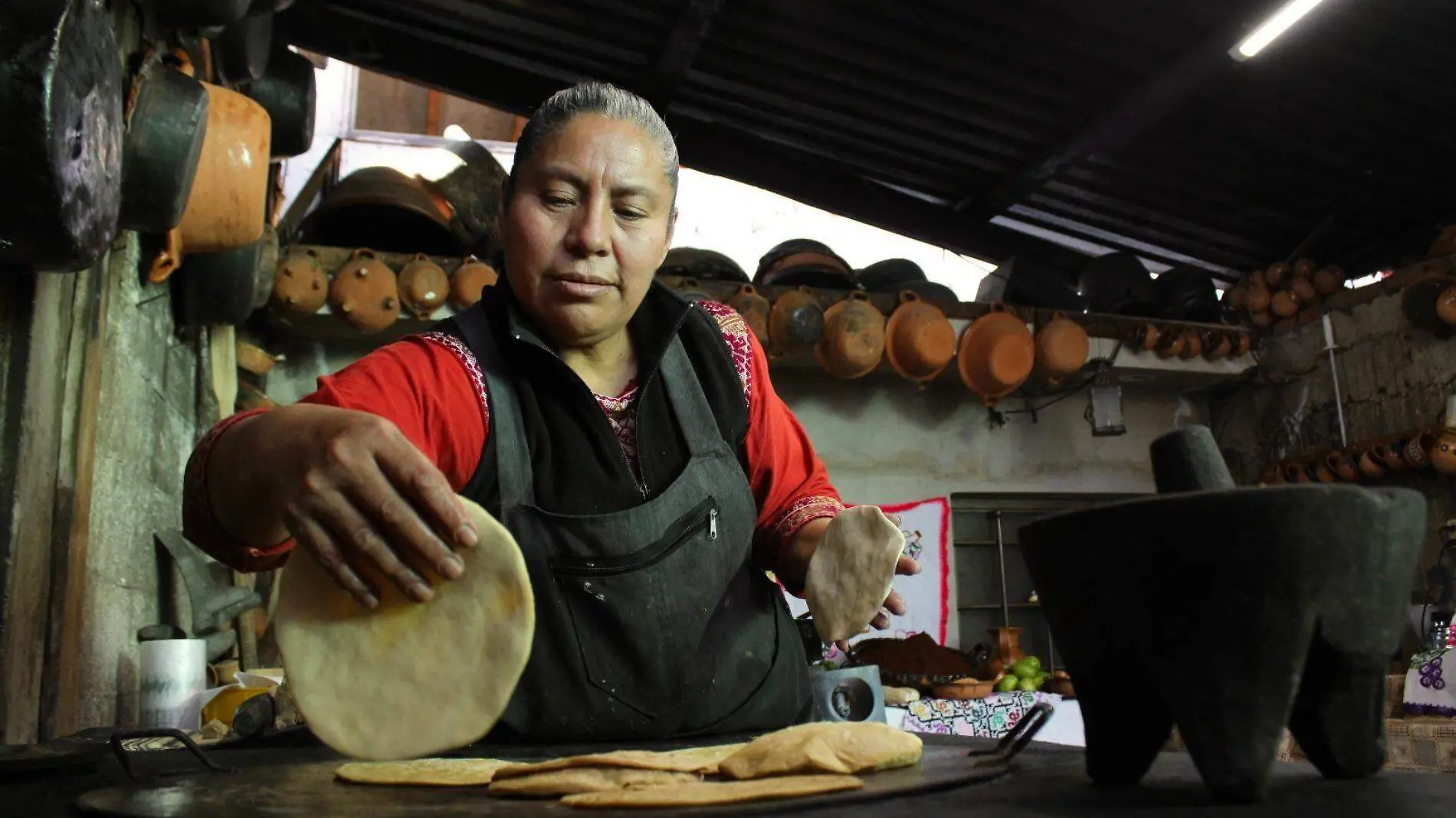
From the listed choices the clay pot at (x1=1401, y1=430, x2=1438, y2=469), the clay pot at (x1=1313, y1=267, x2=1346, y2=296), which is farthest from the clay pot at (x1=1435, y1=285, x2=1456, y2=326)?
the clay pot at (x1=1313, y1=267, x2=1346, y2=296)

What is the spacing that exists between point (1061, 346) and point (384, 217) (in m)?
3.65

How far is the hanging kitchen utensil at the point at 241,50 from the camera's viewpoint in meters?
3.75

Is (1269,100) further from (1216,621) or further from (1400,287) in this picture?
(1216,621)

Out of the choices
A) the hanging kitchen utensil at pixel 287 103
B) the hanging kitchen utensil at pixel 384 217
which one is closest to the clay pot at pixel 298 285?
the hanging kitchen utensil at pixel 384 217

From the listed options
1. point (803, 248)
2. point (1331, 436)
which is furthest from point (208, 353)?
point (1331, 436)

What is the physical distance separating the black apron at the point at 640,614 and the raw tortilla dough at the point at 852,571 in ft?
0.70

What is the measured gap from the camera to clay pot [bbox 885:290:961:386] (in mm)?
5480

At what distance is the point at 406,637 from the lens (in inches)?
45.0

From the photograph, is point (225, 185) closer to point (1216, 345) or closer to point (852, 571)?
point (852, 571)

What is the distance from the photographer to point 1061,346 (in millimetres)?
5691

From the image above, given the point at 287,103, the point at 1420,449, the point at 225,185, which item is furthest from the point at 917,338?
the point at 225,185

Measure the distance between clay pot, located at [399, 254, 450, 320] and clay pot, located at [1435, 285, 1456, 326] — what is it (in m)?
4.74

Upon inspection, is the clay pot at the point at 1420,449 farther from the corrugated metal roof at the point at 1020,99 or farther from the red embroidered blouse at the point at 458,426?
the red embroidered blouse at the point at 458,426

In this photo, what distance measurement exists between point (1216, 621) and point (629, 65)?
486 centimetres
